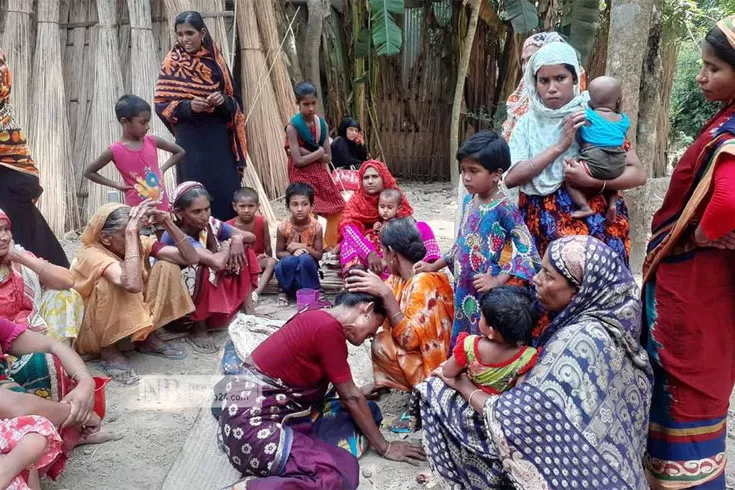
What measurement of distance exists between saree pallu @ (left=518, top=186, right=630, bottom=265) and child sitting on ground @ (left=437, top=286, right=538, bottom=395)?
1.82 feet

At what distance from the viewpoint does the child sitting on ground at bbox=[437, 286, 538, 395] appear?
7.20 ft

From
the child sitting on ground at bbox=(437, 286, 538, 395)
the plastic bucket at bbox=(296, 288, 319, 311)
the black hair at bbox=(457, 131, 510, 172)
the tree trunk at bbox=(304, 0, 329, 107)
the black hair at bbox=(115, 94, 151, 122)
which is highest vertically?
the tree trunk at bbox=(304, 0, 329, 107)

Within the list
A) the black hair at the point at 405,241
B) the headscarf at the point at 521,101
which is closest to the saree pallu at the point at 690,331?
the black hair at the point at 405,241

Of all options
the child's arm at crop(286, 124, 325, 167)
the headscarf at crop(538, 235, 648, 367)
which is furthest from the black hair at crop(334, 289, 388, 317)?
the child's arm at crop(286, 124, 325, 167)

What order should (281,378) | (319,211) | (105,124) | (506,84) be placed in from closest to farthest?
(281,378)
(319,211)
(105,124)
(506,84)

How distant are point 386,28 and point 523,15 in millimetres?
1628

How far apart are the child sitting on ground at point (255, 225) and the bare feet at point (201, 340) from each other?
57cm

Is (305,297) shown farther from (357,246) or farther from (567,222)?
(567,222)

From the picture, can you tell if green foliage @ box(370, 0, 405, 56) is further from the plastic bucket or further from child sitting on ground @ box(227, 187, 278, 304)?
the plastic bucket

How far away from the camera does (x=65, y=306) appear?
300cm

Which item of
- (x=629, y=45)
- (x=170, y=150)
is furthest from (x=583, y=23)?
(x=170, y=150)

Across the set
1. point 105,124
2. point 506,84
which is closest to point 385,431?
point 105,124

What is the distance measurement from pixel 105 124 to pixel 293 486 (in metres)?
4.69

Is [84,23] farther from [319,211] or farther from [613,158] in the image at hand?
[613,158]
